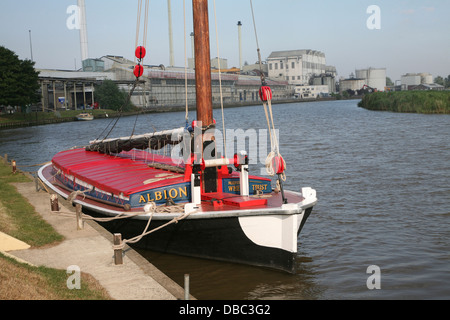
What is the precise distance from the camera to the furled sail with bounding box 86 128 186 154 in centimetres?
1783

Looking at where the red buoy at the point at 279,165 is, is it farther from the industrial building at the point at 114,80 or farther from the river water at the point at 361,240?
the industrial building at the point at 114,80

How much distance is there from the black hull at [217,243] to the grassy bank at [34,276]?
7.87 ft

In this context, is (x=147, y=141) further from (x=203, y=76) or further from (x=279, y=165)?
(x=279, y=165)

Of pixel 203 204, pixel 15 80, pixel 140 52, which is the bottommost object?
pixel 203 204

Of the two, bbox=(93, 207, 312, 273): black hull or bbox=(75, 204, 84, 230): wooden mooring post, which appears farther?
bbox=(75, 204, 84, 230): wooden mooring post

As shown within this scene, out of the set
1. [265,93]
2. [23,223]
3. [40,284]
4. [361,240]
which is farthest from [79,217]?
[361,240]

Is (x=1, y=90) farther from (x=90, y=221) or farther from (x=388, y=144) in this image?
(x=90, y=221)

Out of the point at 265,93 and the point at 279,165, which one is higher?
the point at 265,93

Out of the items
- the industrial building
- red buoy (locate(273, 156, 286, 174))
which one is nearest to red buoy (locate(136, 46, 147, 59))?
red buoy (locate(273, 156, 286, 174))

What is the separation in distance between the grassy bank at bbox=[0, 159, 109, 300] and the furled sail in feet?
16.5

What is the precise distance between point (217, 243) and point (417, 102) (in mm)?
67200

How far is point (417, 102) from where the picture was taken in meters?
73.2

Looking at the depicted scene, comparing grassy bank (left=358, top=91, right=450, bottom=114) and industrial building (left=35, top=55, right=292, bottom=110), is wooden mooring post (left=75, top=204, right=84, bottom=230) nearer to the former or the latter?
grassy bank (left=358, top=91, right=450, bottom=114)
